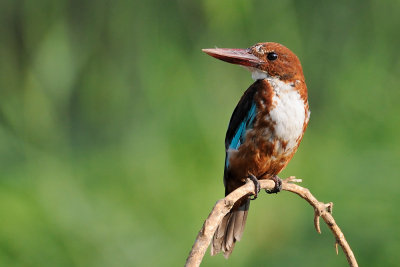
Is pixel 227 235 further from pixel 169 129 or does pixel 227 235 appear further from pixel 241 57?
pixel 169 129

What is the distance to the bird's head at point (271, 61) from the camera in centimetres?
219

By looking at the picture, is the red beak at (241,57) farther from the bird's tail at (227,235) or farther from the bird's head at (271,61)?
the bird's tail at (227,235)

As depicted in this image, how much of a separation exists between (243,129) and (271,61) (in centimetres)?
26

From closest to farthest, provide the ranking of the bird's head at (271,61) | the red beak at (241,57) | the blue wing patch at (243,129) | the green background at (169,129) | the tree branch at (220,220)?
the tree branch at (220,220) → the red beak at (241,57) → the bird's head at (271,61) → the blue wing patch at (243,129) → the green background at (169,129)

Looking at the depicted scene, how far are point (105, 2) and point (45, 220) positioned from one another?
4.87 feet

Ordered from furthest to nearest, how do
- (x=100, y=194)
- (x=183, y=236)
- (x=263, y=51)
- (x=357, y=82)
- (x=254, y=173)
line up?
(x=357, y=82) < (x=100, y=194) < (x=183, y=236) < (x=254, y=173) < (x=263, y=51)

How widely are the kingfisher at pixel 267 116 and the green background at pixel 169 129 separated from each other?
4.21 feet

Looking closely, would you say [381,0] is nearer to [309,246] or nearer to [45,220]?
[309,246]

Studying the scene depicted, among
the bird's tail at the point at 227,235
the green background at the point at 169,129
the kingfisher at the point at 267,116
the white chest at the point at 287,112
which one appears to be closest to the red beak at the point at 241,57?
the kingfisher at the point at 267,116

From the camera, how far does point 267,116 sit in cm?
226

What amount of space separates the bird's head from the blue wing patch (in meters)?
0.13

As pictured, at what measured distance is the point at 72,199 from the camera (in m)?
3.86

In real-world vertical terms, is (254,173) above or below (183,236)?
above

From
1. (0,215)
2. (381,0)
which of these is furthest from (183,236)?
(381,0)
